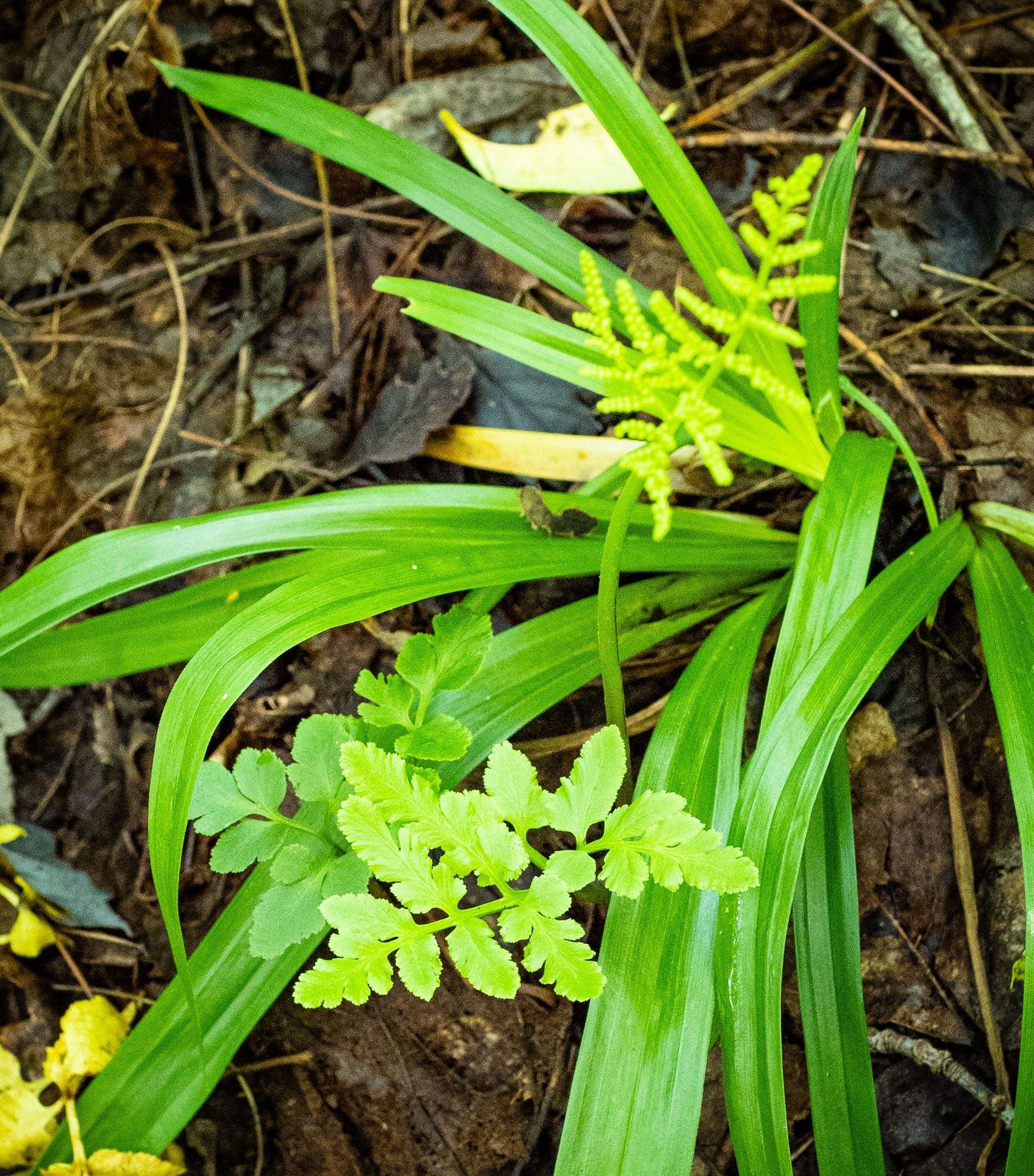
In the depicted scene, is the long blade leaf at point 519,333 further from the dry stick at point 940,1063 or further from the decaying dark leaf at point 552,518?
the dry stick at point 940,1063

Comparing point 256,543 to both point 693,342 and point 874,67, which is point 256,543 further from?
point 874,67

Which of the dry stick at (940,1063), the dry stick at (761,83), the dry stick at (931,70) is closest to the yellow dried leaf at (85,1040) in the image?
the dry stick at (940,1063)

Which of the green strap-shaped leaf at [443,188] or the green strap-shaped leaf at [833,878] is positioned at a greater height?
the green strap-shaped leaf at [443,188]

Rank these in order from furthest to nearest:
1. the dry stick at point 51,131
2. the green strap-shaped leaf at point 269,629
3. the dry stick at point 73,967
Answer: the dry stick at point 51,131
the dry stick at point 73,967
the green strap-shaped leaf at point 269,629

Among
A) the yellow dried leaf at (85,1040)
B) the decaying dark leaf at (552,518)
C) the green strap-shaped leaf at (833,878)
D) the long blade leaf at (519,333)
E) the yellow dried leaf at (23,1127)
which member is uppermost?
the long blade leaf at (519,333)

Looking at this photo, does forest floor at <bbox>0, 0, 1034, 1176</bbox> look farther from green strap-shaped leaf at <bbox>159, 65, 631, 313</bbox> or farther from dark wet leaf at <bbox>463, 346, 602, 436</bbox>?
green strap-shaped leaf at <bbox>159, 65, 631, 313</bbox>

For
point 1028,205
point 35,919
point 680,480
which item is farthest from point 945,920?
point 35,919

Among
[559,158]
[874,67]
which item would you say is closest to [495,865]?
[559,158]
